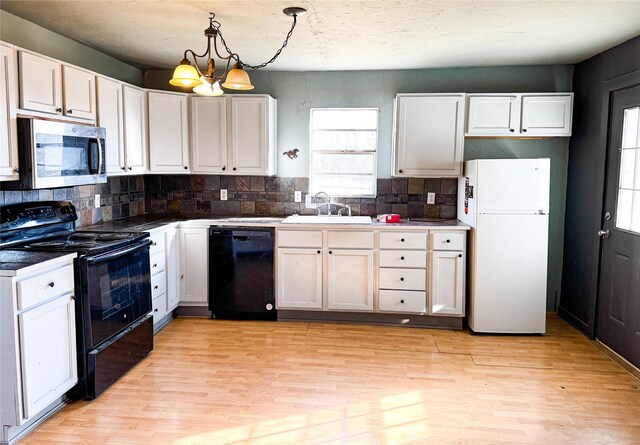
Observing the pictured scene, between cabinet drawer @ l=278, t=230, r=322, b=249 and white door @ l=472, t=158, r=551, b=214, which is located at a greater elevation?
white door @ l=472, t=158, r=551, b=214

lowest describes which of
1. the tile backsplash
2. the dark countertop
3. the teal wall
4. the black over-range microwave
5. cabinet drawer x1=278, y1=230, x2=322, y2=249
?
cabinet drawer x1=278, y1=230, x2=322, y2=249

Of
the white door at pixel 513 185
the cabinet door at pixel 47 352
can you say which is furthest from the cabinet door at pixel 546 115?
the cabinet door at pixel 47 352

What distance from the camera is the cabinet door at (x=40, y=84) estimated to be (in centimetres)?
279

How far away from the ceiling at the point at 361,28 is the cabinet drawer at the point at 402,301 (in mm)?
2009

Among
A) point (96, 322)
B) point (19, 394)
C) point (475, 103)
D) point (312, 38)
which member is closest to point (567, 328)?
point (475, 103)

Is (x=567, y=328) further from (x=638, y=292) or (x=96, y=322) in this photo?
(x=96, y=322)

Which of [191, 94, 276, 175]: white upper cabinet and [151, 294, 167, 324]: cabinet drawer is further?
[191, 94, 276, 175]: white upper cabinet

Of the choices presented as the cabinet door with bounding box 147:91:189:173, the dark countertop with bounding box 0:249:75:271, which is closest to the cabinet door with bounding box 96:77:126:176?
the cabinet door with bounding box 147:91:189:173

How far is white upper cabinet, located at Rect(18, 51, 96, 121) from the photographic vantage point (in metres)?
2.81

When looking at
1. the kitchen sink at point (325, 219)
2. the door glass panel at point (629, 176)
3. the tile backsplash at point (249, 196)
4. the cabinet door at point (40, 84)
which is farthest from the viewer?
the tile backsplash at point (249, 196)

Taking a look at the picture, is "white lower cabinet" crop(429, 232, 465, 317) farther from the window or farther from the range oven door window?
the range oven door window

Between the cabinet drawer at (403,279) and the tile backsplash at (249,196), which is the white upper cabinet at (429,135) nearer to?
the tile backsplash at (249,196)

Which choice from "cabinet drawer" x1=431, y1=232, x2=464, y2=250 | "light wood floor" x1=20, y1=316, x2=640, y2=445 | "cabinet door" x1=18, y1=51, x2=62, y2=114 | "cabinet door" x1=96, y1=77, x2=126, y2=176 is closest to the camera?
"light wood floor" x1=20, y1=316, x2=640, y2=445

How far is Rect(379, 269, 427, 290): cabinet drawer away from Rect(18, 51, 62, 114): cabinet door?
274cm
